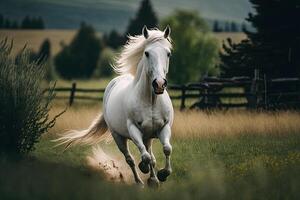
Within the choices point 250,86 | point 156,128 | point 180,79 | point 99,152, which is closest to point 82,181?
point 156,128

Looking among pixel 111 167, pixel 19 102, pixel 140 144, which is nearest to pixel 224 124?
pixel 111 167

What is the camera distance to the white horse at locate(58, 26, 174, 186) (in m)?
8.34

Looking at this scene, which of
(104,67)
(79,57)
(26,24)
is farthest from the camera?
(26,24)

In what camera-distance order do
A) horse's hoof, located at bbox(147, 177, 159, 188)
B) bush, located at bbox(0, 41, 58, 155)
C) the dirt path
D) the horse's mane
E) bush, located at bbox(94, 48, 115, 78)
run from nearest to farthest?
horse's hoof, located at bbox(147, 177, 159, 188)
the horse's mane
the dirt path
bush, located at bbox(0, 41, 58, 155)
bush, located at bbox(94, 48, 115, 78)

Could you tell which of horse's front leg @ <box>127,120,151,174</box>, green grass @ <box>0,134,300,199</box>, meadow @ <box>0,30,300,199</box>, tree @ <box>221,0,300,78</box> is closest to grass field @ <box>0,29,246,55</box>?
tree @ <box>221,0,300,78</box>

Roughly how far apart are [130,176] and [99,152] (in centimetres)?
111

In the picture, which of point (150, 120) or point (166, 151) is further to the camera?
point (150, 120)

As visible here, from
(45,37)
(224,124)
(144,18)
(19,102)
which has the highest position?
(144,18)

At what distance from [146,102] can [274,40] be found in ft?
39.4

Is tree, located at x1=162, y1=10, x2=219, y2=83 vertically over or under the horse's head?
under

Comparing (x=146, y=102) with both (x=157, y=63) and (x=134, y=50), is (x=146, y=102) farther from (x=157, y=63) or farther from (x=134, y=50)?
(x=134, y=50)

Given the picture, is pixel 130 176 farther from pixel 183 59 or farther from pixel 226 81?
pixel 183 59

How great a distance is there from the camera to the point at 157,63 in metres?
8.28

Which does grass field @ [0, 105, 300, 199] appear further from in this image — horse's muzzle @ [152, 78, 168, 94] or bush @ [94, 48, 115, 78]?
bush @ [94, 48, 115, 78]
